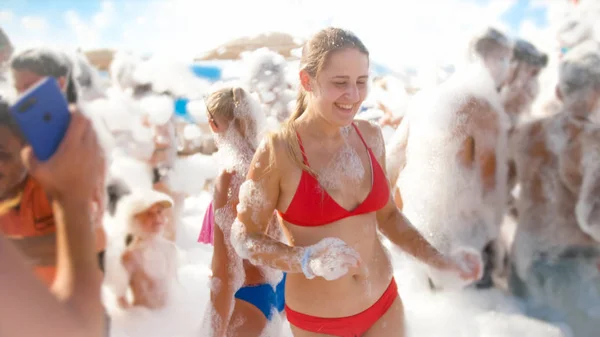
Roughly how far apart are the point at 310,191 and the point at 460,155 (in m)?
1.00

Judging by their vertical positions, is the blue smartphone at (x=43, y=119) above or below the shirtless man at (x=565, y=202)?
above

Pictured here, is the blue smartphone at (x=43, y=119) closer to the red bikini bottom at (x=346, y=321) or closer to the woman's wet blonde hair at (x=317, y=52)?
the woman's wet blonde hair at (x=317, y=52)

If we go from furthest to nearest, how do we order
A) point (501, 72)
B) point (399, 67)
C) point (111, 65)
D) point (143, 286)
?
point (399, 67) < point (501, 72) < point (143, 286) < point (111, 65)

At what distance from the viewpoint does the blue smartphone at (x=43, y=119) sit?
694 mm

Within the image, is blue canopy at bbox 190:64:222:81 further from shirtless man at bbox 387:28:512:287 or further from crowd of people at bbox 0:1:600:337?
shirtless man at bbox 387:28:512:287

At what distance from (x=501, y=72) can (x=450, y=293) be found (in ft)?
3.54

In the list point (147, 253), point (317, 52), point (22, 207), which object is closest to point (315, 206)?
point (317, 52)

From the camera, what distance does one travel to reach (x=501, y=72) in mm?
1937

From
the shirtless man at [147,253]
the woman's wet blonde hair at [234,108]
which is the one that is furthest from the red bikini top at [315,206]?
the shirtless man at [147,253]

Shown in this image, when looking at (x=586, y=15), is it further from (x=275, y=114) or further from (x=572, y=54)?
(x=275, y=114)

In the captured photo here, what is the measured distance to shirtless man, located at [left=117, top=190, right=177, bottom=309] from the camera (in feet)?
5.04

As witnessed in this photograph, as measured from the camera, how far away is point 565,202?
6.52ft

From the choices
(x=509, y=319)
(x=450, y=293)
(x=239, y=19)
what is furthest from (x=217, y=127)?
(x=509, y=319)

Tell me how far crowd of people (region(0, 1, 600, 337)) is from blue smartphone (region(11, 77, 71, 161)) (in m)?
0.02
